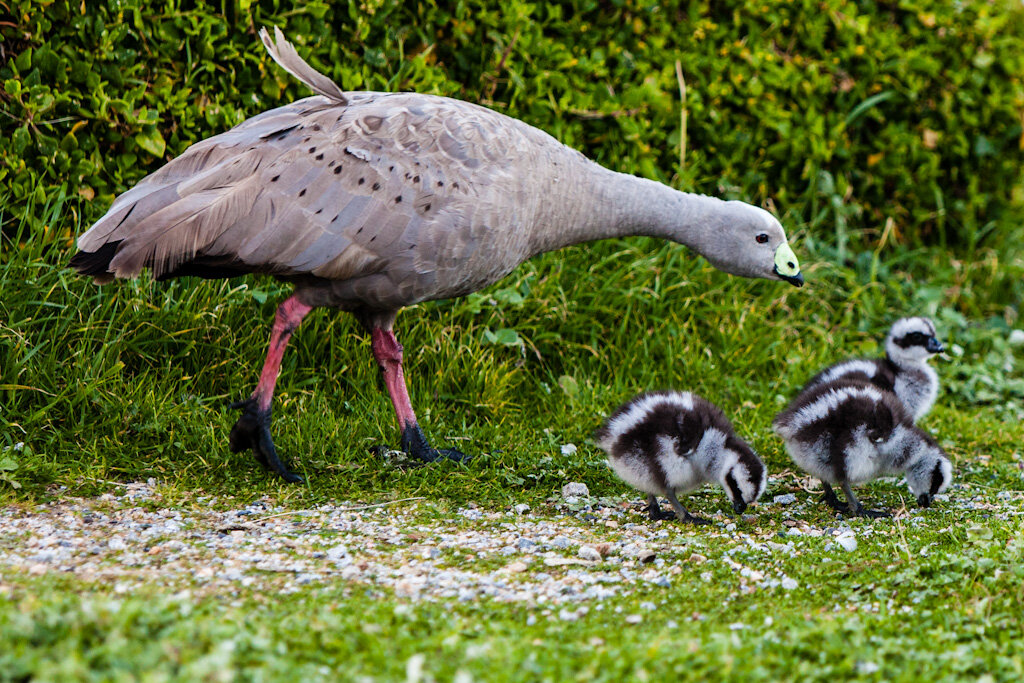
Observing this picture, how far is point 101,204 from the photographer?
676 centimetres

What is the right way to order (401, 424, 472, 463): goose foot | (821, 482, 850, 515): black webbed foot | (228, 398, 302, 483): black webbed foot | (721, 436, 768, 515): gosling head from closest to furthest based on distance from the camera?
(721, 436, 768, 515): gosling head → (821, 482, 850, 515): black webbed foot → (228, 398, 302, 483): black webbed foot → (401, 424, 472, 463): goose foot

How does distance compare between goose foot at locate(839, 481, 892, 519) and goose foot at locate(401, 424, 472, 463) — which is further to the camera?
goose foot at locate(401, 424, 472, 463)

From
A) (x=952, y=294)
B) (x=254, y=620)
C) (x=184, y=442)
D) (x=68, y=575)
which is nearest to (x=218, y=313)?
(x=184, y=442)

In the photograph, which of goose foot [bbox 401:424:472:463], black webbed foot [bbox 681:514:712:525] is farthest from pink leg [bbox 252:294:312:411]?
black webbed foot [bbox 681:514:712:525]

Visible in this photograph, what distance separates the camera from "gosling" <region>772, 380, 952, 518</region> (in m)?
5.47

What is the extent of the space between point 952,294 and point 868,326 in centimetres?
108

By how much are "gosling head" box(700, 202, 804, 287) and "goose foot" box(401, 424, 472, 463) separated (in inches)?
75.3

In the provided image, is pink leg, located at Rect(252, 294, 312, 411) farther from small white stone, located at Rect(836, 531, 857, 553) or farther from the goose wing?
small white stone, located at Rect(836, 531, 857, 553)

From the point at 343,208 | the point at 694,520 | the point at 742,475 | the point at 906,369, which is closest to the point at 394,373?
the point at 343,208

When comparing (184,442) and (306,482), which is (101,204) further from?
(306,482)

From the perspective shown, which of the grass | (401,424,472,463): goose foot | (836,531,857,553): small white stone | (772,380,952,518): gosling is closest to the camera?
the grass

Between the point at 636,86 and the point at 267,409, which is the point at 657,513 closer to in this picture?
the point at 267,409

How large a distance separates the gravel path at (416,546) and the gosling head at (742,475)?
0.52 feet

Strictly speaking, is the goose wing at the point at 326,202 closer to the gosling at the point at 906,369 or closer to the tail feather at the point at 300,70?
the tail feather at the point at 300,70
